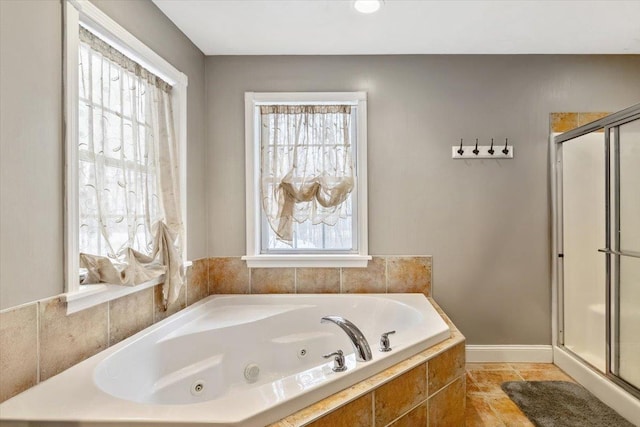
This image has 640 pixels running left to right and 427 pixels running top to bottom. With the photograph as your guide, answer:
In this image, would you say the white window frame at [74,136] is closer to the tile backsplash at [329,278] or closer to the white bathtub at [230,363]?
the white bathtub at [230,363]

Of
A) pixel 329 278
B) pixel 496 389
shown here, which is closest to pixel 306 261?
pixel 329 278

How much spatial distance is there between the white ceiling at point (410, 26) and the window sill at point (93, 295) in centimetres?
158

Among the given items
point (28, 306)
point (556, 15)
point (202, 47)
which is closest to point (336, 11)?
point (202, 47)

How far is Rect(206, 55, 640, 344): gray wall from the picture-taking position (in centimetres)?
268

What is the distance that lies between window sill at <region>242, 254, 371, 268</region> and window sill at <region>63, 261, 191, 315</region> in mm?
1002

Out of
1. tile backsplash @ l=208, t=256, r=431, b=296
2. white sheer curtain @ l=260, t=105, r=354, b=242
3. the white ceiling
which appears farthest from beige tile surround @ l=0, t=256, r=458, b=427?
the white ceiling

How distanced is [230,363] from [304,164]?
57.0 inches

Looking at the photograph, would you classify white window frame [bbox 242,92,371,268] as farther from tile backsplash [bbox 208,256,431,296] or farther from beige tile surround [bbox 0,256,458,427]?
beige tile surround [bbox 0,256,458,427]

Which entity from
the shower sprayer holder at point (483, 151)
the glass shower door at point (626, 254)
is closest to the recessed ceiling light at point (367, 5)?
the shower sprayer holder at point (483, 151)

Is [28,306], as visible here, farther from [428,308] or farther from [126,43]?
[428,308]

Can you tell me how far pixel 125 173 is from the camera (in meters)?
1.77

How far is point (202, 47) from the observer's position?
8.46 ft

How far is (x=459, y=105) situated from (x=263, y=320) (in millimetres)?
2102

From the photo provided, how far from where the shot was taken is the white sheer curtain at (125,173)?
5.14ft
